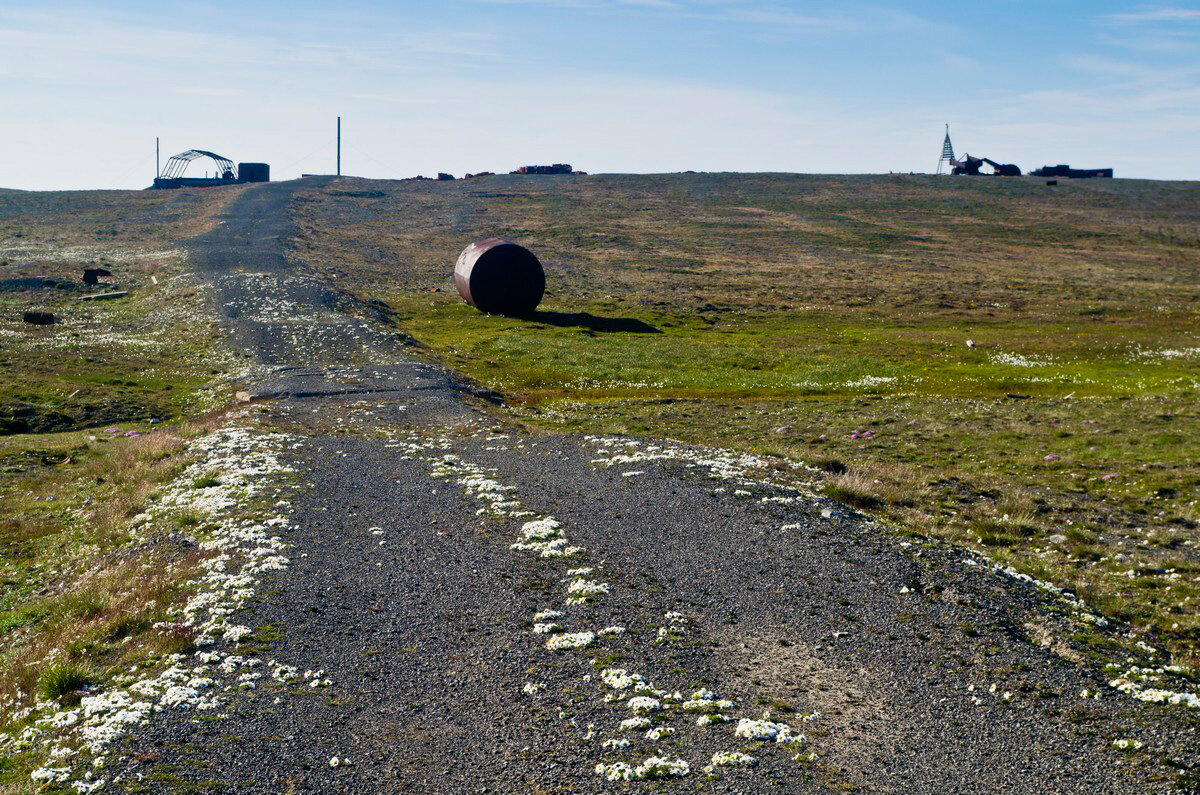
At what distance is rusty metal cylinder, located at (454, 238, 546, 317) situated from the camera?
72000mm

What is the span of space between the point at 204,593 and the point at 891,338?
55493mm

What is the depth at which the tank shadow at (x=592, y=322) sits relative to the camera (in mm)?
69000

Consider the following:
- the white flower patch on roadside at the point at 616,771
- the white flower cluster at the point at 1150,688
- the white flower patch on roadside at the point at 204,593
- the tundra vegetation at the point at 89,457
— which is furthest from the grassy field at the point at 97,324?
the white flower cluster at the point at 1150,688

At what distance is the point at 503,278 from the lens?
2852 inches

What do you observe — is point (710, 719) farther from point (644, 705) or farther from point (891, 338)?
point (891, 338)

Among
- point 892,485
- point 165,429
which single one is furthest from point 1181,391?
point 165,429

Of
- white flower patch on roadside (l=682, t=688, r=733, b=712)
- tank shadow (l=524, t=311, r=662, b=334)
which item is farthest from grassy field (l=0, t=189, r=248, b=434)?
white flower patch on roadside (l=682, t=688, r=733, b=712)

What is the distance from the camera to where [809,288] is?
92.8 m

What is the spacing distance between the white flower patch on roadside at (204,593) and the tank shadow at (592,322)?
38.9 metres

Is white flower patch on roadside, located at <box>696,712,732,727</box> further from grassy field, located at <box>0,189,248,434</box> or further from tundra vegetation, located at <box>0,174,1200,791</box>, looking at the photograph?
grassy field, located at <box>0,189,248,434</box>

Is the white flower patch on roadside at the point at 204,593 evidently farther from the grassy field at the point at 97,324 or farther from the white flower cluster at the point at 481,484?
the grassy field at the point at 97,324

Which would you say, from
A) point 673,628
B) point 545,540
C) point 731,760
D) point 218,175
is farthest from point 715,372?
point 218,175

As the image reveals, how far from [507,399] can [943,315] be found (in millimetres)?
45796

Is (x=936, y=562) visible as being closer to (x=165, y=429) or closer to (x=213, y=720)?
(x=213, y=720)
